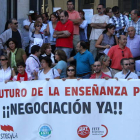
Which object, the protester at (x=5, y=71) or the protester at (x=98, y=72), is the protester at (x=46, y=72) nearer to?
the protester at (x=5, y=71)

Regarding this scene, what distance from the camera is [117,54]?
1186 centimetres

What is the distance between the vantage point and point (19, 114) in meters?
9.66

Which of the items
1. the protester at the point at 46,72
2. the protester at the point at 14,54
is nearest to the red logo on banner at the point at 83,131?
the protester at the point at 46,72

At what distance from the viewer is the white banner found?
942 centimetres

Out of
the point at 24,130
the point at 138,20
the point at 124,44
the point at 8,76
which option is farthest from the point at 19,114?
the point at 138,20

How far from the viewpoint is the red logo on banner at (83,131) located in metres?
9.42

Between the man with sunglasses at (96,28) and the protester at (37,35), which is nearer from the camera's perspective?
the protester at (37,35)

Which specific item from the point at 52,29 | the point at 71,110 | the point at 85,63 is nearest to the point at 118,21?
the point at 52,29

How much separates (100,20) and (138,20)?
4.17ft

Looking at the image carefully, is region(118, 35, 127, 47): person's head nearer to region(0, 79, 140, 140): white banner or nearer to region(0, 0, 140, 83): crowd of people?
region(0, 0, 140, 83): crowd of people

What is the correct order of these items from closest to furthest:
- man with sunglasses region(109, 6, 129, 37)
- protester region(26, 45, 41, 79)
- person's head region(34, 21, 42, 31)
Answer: protester region(26, 45, 41, 79) < person's head region(34, 21, 42, 31) < man with sunglasses region(109, 6, 129, 37)

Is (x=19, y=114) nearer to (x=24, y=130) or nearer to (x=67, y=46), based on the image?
(x=24, y=130)

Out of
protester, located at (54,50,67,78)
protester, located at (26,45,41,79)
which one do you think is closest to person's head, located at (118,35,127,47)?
protester, located at (54,50,67,78)

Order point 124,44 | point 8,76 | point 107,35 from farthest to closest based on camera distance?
point 107,35, point 124,44, point 8,76
